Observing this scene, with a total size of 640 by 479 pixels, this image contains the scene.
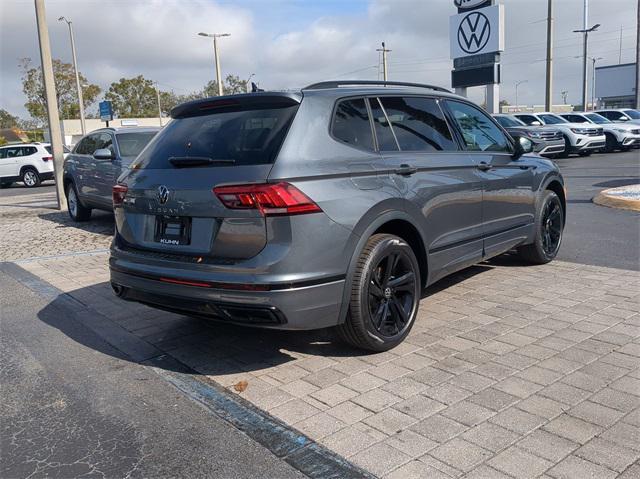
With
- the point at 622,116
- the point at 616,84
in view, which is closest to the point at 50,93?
the point at 622,116

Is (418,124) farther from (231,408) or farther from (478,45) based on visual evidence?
(478,45)

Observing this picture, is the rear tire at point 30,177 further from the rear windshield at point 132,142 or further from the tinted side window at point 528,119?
the tinted side window at point 528,119

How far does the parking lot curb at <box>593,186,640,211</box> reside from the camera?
32.2ft

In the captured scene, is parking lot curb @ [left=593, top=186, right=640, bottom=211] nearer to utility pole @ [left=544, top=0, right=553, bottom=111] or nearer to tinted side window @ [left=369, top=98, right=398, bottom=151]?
tinted side window @ [left=369, top=98, right=398, bottom=151]

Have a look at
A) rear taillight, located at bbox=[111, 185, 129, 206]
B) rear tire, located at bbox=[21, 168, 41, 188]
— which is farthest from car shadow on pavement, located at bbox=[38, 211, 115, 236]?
rear tire, located at bbox=[21, 168, 41, 188]

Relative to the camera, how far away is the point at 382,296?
4195mm

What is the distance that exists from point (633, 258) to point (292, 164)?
489cm

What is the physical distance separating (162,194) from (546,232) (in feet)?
14.6

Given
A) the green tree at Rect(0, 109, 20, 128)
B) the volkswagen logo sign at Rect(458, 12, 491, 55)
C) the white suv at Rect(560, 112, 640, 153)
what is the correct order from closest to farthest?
the white suv at Rect(560, 112, 640, 153) < the volkswagen logo sign at Rect(458, 12, 491, 55) < the green tree at Rect(0, 109, 20, 128)

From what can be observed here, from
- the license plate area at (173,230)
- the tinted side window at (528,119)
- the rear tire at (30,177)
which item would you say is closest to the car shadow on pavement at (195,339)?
the license plate area at (173,230)

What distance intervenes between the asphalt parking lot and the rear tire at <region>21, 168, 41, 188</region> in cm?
2087

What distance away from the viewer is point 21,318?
5574 mm

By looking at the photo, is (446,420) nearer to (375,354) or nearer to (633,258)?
(375,354)

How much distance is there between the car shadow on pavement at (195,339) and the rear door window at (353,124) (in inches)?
58.0
